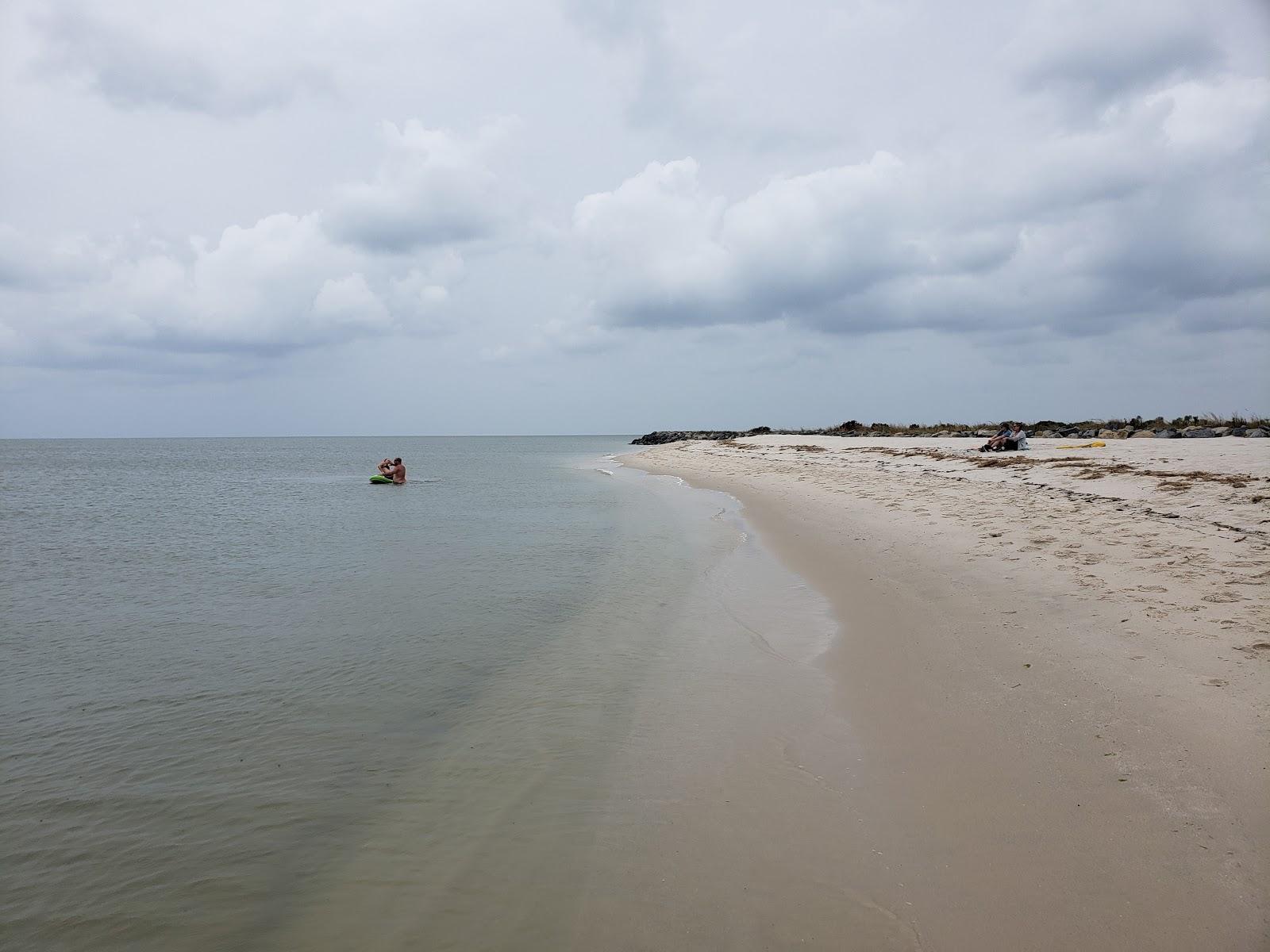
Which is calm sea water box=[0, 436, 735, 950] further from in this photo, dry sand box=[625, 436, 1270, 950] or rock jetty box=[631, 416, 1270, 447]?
rock jetty box=[631, 416, 1270, 447]

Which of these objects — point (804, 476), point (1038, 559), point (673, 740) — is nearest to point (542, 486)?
point (804, 476)

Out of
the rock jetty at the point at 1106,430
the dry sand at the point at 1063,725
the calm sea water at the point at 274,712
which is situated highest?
the rock jetty at the point at 1106,430

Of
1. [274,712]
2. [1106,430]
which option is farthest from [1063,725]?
[1106,430]

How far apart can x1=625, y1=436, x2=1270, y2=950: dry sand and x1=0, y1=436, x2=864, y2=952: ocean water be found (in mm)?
953

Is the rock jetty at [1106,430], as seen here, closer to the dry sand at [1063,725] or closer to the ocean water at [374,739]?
the dry sand at [1063,725]

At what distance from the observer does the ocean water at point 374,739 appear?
388 cm

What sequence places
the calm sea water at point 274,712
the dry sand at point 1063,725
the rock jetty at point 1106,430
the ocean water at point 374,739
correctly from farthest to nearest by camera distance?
the rock jetty at point 1106,430, the calm sea water at point 274,712, the ocean water at point 374,739, the dry sand at point 1063,725

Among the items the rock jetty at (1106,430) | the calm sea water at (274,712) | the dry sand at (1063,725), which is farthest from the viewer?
the rock jetty at (1106,430)

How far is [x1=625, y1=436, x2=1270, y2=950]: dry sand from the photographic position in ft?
11.4

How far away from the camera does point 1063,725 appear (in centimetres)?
541

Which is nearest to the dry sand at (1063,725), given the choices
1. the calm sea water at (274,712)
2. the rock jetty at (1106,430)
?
the calm sea water at (274,712)

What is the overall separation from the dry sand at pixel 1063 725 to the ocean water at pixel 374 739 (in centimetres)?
95

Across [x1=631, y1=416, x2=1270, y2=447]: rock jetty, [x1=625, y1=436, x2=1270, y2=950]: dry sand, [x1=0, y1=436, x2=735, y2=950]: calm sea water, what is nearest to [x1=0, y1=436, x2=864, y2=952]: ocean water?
[x1=0, y1=436, x2=735, y2=950]: calm sea water

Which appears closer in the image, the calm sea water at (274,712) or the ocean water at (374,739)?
the ocean water at (374,739)
